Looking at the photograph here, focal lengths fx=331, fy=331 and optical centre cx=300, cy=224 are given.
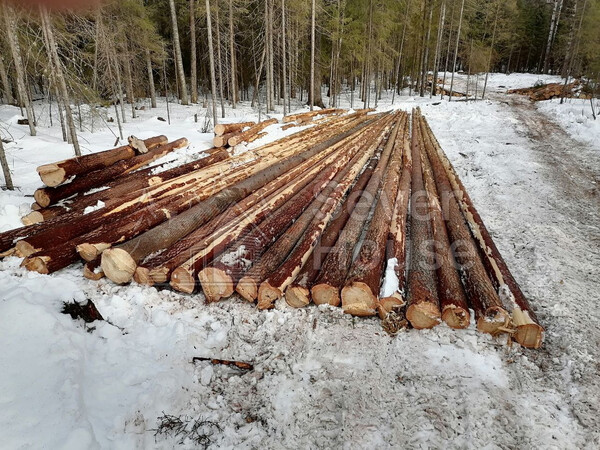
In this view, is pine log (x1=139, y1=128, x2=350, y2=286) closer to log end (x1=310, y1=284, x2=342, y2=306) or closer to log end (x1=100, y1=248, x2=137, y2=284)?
log end (x1=100, y1=248, x2=137, y2=284)

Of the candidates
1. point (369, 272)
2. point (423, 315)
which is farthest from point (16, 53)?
point (423, 315)

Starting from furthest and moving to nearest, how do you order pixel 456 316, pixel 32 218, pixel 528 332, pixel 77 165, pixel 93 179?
pixel 93 179
pixel 77 165
pixel 32 218
pixel 456 316
pixel 528 332

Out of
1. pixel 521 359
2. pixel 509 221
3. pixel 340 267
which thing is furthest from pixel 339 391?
pixel 509 221

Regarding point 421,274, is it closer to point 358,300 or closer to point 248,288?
point 358,300

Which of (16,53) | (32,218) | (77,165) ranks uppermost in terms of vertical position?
(16,53)

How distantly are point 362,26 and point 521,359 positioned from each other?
81.8ft

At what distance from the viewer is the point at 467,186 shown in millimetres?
7652

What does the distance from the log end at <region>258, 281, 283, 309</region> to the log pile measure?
16mm

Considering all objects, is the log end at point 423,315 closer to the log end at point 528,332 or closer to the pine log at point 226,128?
the log end at point 528,332

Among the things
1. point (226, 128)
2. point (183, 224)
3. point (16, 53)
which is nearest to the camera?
point (183, 224)

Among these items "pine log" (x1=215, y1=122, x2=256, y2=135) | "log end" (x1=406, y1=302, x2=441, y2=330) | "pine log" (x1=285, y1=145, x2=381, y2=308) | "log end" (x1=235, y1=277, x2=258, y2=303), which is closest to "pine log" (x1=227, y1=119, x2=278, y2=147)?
"pine log" (x1=215, y1=122, x2=256, y2=135)

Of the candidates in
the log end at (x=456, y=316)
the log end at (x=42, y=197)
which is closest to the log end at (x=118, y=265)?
the log end at (x=42, y=197)

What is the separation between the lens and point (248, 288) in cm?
368

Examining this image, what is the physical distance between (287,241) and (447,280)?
1.96 metres
